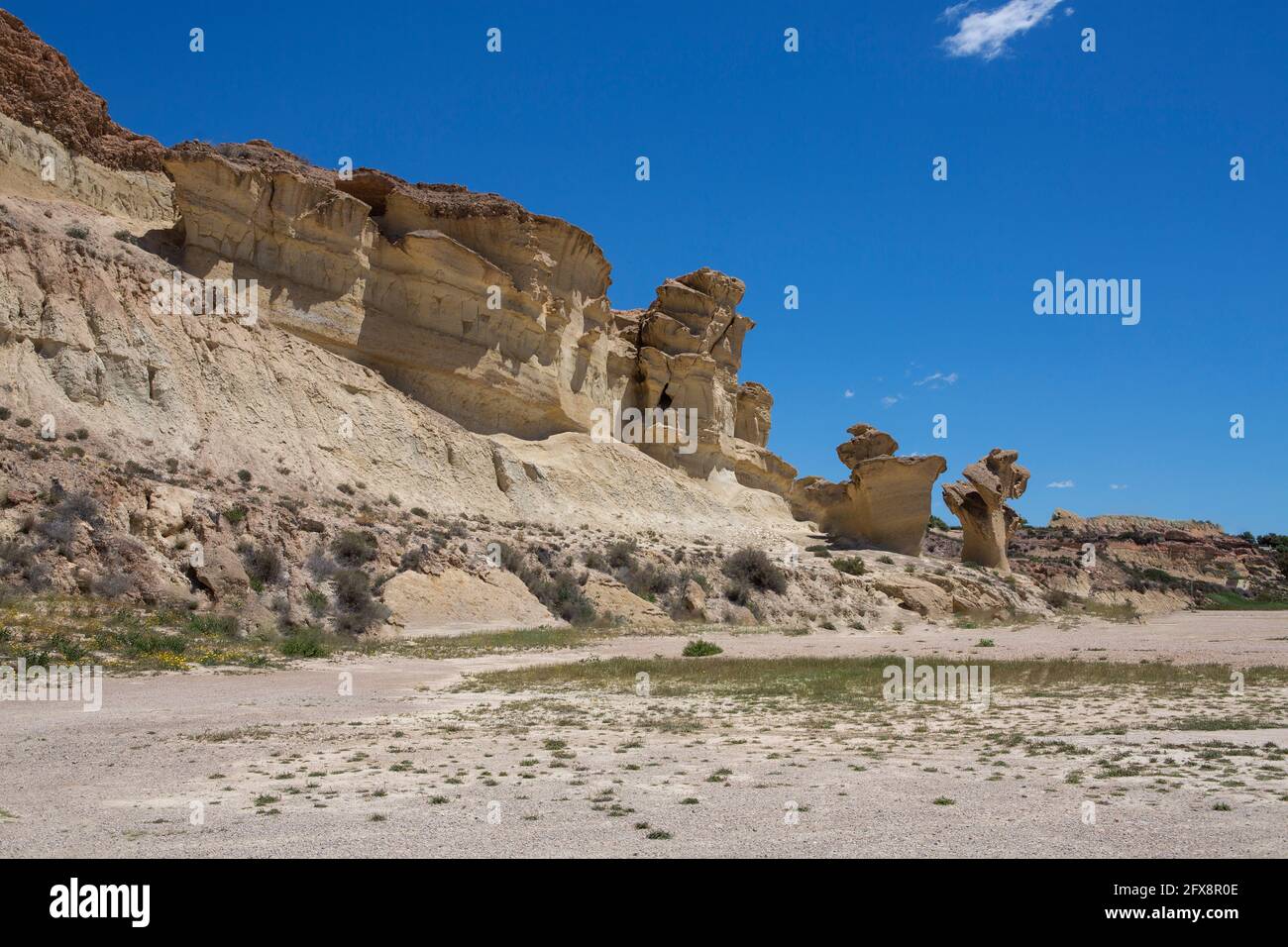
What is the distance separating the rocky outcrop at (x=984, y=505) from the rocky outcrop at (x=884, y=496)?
6.07 feet

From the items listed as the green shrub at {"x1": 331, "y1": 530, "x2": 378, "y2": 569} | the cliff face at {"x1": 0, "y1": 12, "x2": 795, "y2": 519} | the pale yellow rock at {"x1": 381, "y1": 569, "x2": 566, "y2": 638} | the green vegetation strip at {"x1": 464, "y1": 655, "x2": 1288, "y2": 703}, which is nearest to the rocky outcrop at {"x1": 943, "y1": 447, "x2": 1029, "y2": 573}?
the cliff face at {"x1": 0, "y1": 12, "x2": 795, "y2": 519}

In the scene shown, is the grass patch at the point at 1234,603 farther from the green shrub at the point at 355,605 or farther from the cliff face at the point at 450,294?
the green shrub at the point at 355,605

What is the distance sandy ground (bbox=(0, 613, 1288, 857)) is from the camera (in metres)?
6.24

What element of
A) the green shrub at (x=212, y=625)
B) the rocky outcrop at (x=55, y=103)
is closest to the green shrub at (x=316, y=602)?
the green shrub at (x=212, y=625)

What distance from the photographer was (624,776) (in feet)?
28.7

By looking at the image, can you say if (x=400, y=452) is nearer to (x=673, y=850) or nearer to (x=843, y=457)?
(x=843, y=457)

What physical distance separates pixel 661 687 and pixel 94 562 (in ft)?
45.3

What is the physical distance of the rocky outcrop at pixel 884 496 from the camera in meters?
47.4

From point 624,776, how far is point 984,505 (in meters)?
43.1

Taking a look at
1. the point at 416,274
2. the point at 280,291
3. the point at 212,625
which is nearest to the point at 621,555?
the point at 416,274

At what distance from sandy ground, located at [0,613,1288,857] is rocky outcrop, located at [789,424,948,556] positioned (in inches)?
1295

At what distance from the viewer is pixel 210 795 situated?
304 inches

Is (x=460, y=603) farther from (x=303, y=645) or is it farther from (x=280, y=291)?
(x=280, y=291)
